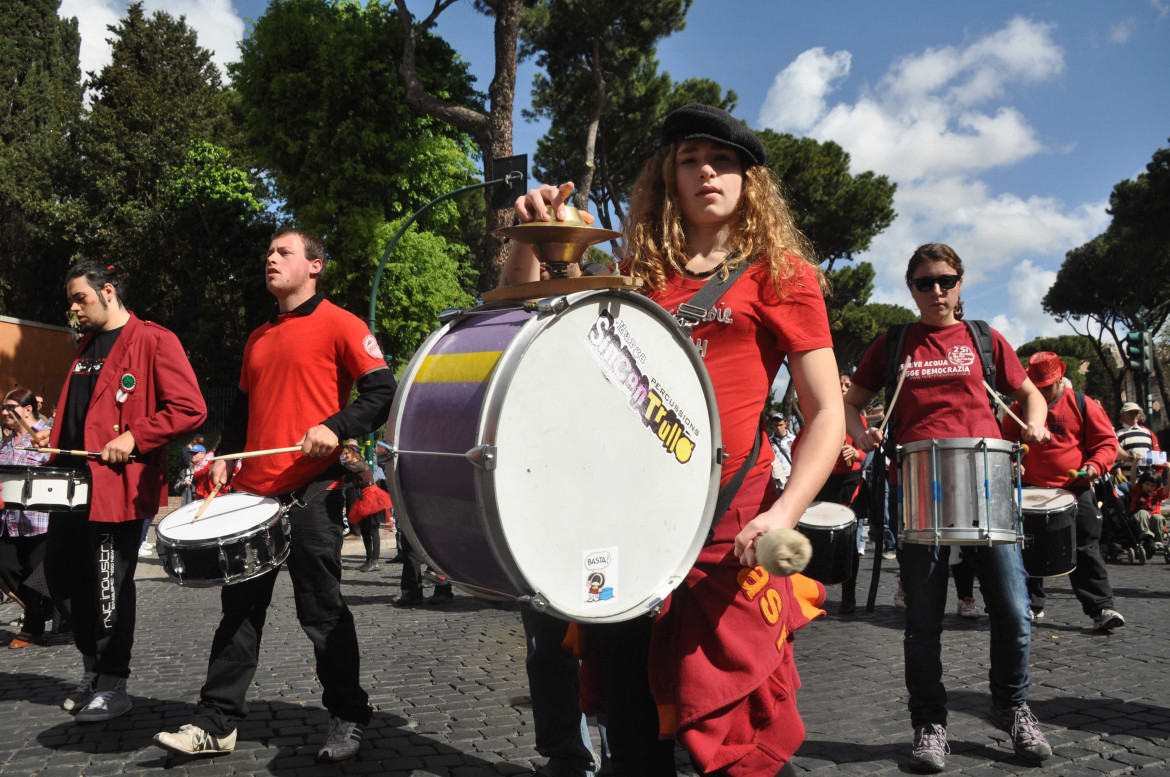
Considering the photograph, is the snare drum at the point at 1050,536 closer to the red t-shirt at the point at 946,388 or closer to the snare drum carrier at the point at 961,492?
the red t-shirt at the point at 946,388

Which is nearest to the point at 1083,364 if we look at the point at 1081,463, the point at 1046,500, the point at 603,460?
the point at 1081,463

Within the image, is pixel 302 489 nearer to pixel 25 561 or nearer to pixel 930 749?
pixel 930 749

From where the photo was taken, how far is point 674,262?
89.3 inches

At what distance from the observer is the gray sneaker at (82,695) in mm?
4457

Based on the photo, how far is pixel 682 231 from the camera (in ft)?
7.65

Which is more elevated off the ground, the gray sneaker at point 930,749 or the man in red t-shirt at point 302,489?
the man in red t-shirt at point 302,489

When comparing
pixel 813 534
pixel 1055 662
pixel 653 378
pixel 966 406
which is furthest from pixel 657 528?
pixel 1055 662

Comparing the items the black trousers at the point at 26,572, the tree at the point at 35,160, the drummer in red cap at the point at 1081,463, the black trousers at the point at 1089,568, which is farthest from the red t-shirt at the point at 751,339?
the tree at the point at 35,160

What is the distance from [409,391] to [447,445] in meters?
0.29

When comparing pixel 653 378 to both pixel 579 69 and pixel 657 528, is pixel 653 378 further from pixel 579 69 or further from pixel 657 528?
pixel 579 69

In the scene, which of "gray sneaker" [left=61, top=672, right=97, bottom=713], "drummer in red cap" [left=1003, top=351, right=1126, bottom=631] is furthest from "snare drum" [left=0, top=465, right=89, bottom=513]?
"drummer in red cap" [left=1003, top=351, right=1126, bottom=631]

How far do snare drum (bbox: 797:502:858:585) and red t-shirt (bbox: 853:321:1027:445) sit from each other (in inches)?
44.5

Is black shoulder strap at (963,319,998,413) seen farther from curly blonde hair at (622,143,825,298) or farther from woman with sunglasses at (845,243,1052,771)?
curly blonde hair at (622,143,825,298)

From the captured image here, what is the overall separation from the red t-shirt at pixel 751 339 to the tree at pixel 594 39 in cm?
2246
